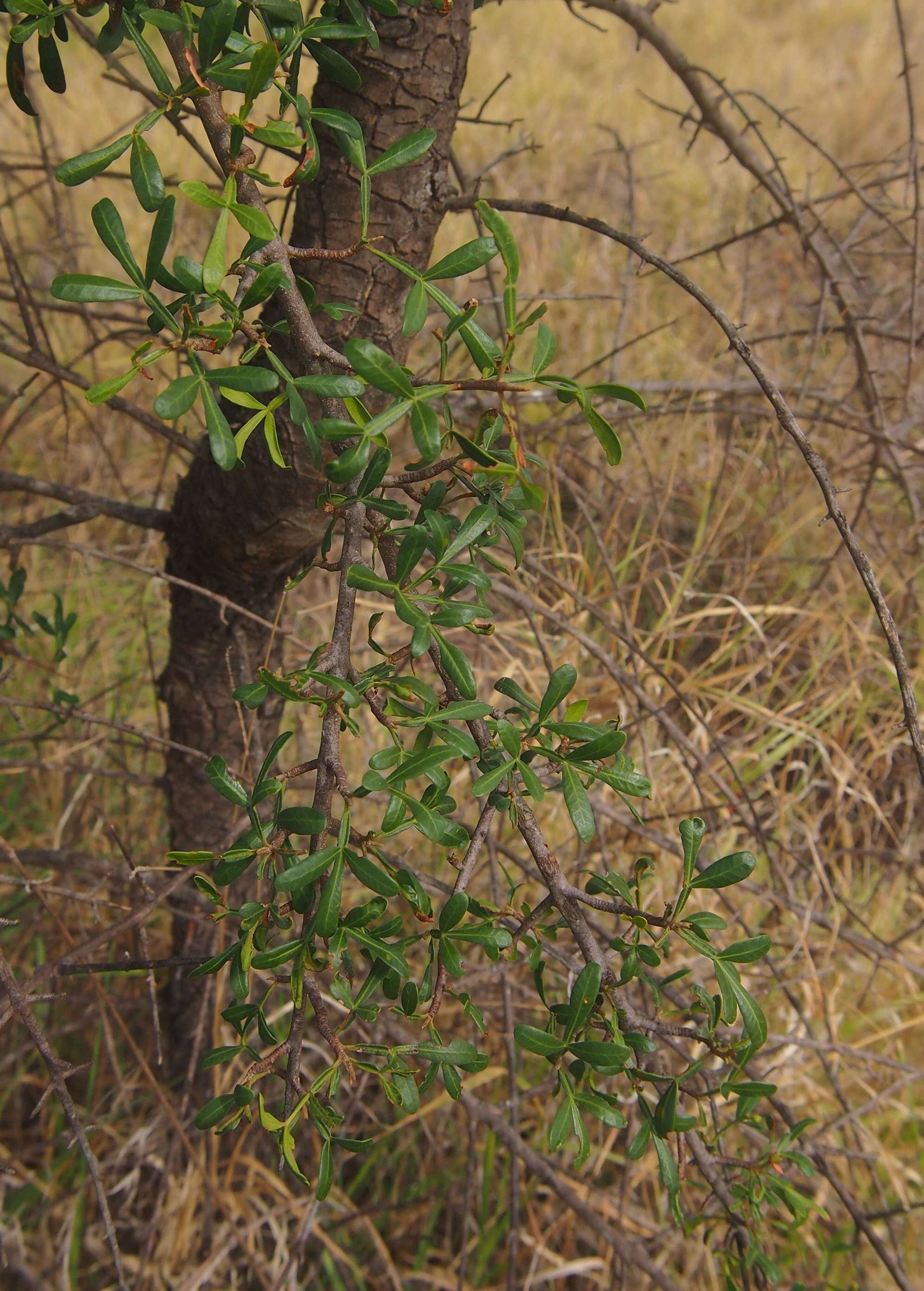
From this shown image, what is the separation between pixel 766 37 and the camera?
5.82 metres

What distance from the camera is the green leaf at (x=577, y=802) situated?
474 mm

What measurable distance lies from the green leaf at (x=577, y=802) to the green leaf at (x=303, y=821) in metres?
→ 0.12

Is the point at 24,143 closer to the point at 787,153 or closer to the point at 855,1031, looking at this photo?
the point at 787,153

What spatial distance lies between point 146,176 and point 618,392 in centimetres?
24

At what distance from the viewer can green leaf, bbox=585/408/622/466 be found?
409 millimetres

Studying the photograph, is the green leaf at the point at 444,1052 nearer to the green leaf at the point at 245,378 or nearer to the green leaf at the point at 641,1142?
the green leaf at the point at 641,1142

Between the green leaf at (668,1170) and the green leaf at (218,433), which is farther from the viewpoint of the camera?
the green leaf at (668,1170)

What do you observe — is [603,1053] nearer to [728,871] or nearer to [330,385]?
[728,871]

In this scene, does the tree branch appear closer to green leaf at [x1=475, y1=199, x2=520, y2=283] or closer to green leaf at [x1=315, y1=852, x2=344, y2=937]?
green leaf at [x1=475, y1=199, x2=520, y2=283]

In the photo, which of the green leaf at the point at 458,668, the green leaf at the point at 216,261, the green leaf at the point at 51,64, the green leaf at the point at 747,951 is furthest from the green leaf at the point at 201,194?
the green leaf at the point at 747,951

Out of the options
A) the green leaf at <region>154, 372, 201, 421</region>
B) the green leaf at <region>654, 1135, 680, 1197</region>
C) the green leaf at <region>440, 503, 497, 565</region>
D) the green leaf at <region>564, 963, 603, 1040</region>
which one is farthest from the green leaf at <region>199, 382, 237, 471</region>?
the green leaf at <region>654, 1135, 680, 1197</region>

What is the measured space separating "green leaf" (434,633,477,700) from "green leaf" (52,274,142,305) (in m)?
0.22

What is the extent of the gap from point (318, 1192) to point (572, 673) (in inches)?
11.8

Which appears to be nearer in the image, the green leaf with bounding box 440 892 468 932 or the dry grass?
the green leaf with bounding box 440 892 468 932
